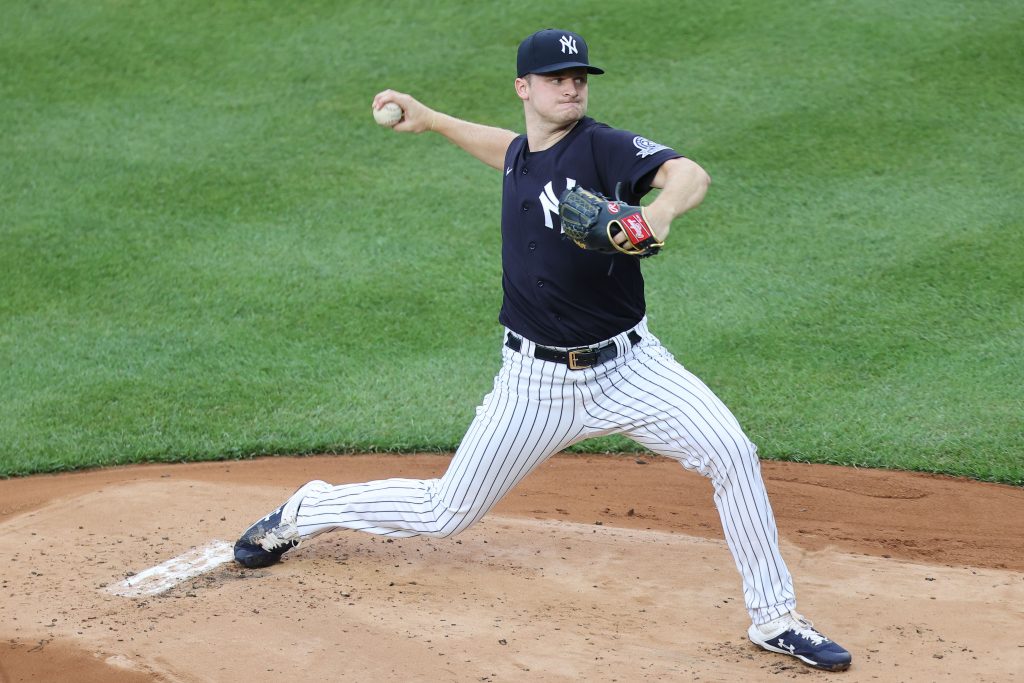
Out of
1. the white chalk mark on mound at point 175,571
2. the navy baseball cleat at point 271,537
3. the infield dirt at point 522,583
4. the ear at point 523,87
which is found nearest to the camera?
the infield dirt at point 522,583

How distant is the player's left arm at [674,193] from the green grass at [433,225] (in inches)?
95.5

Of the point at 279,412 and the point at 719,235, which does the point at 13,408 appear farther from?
the point at 719,235

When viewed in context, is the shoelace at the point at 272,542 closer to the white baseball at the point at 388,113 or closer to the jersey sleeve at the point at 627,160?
the white baseball at the point at 388,113

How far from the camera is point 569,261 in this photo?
369cm

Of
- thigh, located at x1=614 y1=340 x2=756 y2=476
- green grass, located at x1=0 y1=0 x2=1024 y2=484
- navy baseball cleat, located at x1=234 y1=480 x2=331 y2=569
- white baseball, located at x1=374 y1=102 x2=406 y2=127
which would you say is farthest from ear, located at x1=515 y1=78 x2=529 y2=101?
green grass, located at x1=0 y1=0 x2=1024 y2=484

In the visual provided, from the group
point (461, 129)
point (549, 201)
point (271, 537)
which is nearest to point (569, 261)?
point (549, 201)

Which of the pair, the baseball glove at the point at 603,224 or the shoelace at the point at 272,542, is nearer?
the baseball glove at the point at 603,224

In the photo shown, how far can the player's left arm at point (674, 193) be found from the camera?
3215 millimetres

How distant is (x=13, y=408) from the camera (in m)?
6.00

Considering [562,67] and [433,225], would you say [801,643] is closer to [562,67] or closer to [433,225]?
[562,67]

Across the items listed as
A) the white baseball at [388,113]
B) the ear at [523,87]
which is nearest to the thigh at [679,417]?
the ear at [523,87]

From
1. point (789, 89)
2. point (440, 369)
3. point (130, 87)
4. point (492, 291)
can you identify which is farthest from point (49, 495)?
point (789, 89)

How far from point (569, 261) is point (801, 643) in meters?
1.31

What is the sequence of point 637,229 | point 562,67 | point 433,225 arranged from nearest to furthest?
point 637,229 < point 562,67 < point 433,225
